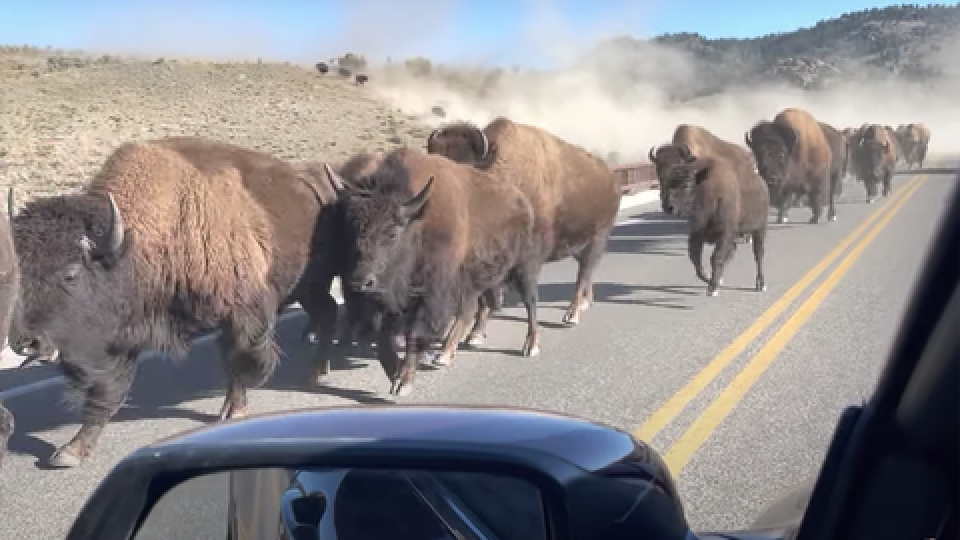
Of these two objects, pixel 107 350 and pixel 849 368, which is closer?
pixel 107 350

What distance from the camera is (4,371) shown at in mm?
8820

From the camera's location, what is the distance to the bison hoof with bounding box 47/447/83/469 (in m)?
6.26

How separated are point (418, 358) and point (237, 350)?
1.53 meters

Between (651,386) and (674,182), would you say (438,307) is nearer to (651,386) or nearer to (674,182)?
(651,386)

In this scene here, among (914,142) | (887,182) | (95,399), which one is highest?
(95,399)

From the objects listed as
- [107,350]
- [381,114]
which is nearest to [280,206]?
[107,350]

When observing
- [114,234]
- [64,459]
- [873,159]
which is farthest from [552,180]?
[873,159]

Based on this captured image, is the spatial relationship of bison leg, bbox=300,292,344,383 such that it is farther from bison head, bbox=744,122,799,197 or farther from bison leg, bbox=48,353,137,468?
bison head, bbox=744,122,799,197

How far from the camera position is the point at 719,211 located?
13.6 m

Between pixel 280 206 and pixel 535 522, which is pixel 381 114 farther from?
pixel 535 522

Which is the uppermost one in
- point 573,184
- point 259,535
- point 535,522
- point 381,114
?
point 535,522

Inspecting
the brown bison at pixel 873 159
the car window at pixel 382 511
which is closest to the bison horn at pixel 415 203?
the car window at pixel 382 511

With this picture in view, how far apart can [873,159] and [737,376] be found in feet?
83.7

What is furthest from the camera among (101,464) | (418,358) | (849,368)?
(418,358)
